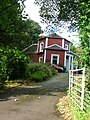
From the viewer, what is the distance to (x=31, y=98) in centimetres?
1532

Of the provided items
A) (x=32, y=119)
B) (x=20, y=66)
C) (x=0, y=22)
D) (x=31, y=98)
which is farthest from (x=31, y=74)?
(x=32, y=119)

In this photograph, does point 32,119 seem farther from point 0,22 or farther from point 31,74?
point 31,74

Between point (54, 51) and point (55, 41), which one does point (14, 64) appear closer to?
point (54, 51)

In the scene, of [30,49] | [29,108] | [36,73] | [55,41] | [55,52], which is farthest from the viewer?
[30,49]

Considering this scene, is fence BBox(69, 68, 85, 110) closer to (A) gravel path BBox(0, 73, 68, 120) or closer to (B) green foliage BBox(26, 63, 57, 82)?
(A) gravel path BBox(0, 73, 68, 120)

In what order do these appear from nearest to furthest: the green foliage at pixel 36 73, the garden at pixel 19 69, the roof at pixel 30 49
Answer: the garden at pixel 19 69, the green foliage at pixel 36 73, the roof at pixel 30 49

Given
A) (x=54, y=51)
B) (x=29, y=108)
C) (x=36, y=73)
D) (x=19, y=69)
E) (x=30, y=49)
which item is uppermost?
(x=30, y=49)

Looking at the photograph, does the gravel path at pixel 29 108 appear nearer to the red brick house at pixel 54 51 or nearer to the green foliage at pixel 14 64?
the green foliage at pixel 14 64

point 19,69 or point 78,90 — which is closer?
point 78,90

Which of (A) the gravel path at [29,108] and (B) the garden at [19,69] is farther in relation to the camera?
(B) the garden at [19,69]

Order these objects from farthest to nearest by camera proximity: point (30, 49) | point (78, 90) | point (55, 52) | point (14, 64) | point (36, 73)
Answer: point (30, 49) < point (55, 52) < point (36, 73) < point (14, 64) < point (78, 90)

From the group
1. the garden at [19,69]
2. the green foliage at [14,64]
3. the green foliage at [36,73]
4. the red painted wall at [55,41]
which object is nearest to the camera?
the green foliage at [14,64]

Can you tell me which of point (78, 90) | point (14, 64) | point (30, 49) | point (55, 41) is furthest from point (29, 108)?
point (30, 49)

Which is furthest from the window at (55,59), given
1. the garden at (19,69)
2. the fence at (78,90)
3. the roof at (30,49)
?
the fence at (78,90)
